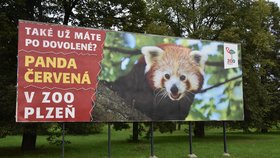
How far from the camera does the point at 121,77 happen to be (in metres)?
15.1

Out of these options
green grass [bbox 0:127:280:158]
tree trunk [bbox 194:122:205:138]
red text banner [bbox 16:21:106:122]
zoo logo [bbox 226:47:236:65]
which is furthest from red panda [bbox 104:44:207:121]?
tree trunk [bbox 194:122:205:138]

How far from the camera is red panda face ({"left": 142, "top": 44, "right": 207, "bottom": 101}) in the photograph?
15.9 meters

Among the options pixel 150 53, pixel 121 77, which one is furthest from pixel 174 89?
pixel 121 77

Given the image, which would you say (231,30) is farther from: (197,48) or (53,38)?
(53,38)

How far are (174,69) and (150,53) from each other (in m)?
1.22

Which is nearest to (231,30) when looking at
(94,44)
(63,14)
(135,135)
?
(135,135)

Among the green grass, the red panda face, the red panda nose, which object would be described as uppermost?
the red panda face

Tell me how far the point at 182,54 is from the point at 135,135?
14.8 m

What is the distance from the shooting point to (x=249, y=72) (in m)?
31.9

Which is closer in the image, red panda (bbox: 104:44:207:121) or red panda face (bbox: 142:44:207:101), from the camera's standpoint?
red panda (bbox: 104:44:207:121)

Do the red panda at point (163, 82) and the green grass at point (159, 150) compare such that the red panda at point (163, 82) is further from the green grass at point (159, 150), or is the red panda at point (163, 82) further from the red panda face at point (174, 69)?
the green grass at point (159, 150)

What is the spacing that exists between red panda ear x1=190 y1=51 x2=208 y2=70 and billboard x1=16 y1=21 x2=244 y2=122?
41mm

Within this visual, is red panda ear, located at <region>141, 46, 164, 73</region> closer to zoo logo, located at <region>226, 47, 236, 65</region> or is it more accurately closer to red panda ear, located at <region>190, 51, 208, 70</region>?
red panda ear, located at <region>190, 51, 208, 70</region>

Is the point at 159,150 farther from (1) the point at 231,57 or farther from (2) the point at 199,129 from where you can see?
(2) the point at 199,129
